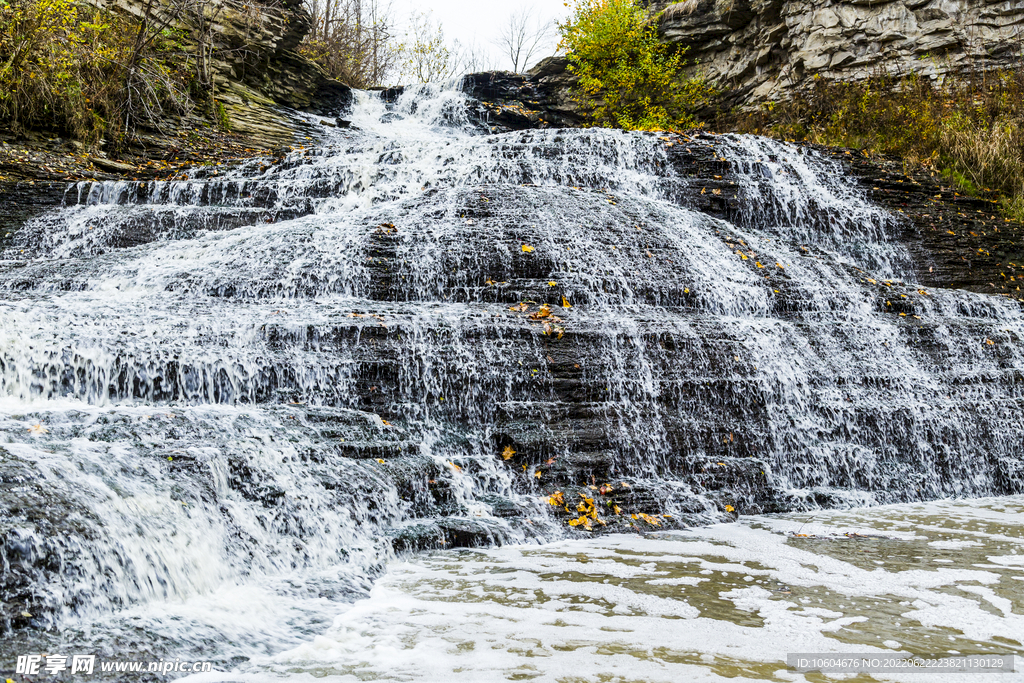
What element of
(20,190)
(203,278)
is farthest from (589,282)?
(20,190)

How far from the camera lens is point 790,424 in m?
5.16

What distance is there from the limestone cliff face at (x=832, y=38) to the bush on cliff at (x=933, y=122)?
0.43 metres

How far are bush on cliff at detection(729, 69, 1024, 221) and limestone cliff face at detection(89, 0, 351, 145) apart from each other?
1032 cm

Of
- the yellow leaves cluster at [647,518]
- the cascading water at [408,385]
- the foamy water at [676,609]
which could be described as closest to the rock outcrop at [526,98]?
the cascading water at [408,385]

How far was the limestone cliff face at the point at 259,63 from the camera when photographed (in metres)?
12.8

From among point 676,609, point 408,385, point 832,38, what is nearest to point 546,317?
point 408,385

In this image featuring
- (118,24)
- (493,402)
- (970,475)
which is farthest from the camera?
(118,24)

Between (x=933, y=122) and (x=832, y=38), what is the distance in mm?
3416

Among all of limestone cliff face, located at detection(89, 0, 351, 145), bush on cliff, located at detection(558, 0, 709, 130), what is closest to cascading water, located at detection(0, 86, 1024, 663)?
limestone cliff face, located at detection(89, 0, 351, 145)

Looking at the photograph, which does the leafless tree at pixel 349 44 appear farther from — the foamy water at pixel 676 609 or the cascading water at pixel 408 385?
the foamy water at pixel 676 609

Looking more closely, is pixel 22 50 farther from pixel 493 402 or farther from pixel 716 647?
pixel 716 647

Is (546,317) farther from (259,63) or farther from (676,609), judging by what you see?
(259,63)

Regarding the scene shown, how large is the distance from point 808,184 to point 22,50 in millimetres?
11617

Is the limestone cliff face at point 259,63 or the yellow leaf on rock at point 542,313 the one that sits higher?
the limestone cliff face at point 259,63
